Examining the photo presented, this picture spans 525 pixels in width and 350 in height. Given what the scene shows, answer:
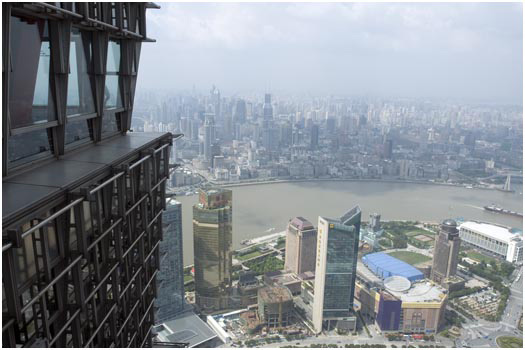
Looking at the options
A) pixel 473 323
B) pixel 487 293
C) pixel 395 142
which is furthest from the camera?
pixel 395 142

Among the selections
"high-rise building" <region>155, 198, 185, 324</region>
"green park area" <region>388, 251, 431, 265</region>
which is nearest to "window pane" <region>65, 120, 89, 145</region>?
"high-rise building" <region>155, 198, 185, 324</region>

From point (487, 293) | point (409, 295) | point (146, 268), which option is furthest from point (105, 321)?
point (487, 293)

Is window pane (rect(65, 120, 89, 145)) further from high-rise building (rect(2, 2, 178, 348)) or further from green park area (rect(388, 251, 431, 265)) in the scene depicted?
green park area (rect(388, 251, 431, 265))

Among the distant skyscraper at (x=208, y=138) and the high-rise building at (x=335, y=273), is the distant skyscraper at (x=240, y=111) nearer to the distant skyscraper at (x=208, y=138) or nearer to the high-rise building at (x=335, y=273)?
the distant skyscraper at (x=208, y=138)

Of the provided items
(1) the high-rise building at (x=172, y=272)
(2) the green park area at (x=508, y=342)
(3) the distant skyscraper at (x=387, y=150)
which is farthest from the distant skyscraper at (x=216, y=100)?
(2) the green park area at (x=508, y=342)

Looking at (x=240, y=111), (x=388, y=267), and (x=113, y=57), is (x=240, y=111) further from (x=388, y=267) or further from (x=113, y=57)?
(x=113, y=57)

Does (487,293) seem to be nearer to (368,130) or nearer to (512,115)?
(368,130)
